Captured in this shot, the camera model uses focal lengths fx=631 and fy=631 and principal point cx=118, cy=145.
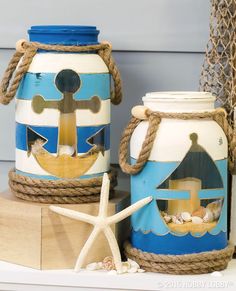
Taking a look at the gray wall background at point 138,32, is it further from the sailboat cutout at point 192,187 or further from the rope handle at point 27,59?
the sailboat cutout at point 192,187

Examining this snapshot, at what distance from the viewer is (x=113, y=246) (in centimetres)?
83

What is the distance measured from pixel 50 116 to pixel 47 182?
9cm

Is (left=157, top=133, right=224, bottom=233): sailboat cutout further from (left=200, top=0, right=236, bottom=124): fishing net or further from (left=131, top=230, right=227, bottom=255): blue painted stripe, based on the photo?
(left=200, top=0, right=236, bottom=124): fishing net

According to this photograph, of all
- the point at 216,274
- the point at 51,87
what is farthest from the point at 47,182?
the point at 216,274

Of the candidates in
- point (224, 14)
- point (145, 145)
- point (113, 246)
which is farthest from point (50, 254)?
point (224, 14)

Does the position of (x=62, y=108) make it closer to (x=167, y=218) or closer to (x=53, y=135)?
(x=53, y=135)

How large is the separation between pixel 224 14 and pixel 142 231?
331 mm

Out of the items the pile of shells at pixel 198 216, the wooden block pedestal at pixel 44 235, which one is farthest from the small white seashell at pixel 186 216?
the wooden block pedestal at pixel 44 235

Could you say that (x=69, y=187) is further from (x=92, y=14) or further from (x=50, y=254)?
(x=92, y=14)

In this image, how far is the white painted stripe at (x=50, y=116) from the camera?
84 centimetres

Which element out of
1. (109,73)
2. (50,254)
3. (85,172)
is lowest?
(50,254)

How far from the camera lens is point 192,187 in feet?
2.66

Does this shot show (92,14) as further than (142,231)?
Yes

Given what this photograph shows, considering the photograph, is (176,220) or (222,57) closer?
(176,220)
